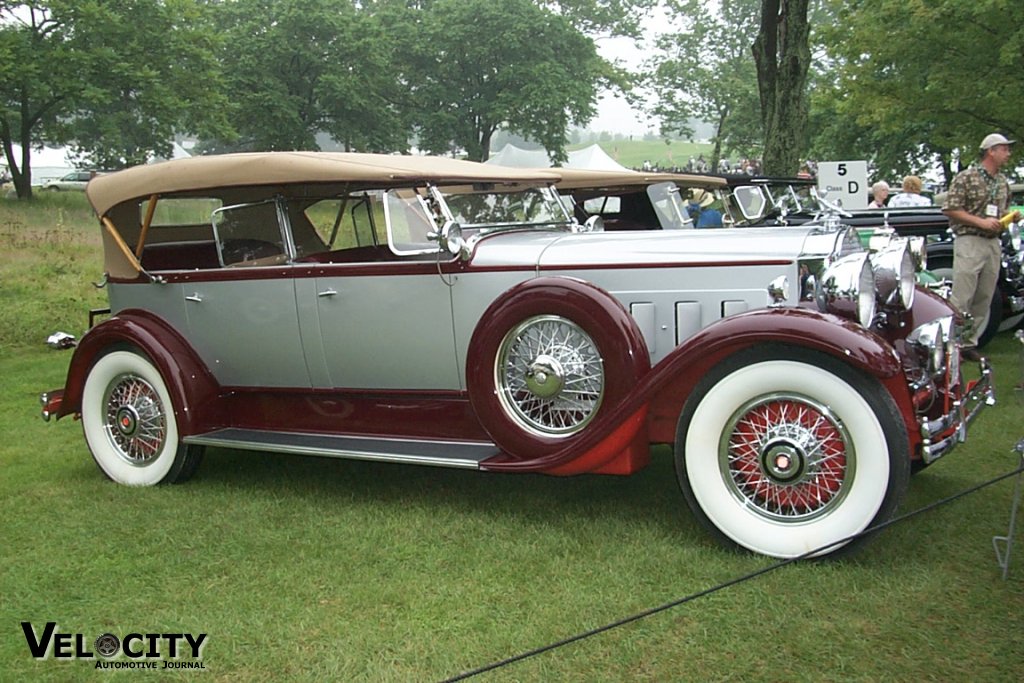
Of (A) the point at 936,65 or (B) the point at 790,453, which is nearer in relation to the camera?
(B) the point at 790,453

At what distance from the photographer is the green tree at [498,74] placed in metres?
38.8

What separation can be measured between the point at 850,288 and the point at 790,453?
76 centimetres

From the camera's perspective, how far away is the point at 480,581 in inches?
140

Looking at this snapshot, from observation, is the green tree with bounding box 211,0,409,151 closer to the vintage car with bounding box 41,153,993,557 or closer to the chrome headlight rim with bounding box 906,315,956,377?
the vintage car with bounding box 41,153,993,557

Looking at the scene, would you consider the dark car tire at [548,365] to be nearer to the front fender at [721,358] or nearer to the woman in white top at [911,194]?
the front fender at [721,358]

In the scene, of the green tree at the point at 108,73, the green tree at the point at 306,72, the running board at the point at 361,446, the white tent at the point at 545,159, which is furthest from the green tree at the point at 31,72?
the running board at the point at 361,446

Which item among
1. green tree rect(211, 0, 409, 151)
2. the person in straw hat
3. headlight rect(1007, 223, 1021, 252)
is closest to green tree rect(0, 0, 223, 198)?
green tree rect(211, 0, 409, 151)

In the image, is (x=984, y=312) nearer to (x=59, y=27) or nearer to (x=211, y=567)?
(x=211, y=567)

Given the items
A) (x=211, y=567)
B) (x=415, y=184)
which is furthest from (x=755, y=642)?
(x=415, y=184)

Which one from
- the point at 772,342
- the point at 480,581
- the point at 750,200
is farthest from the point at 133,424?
the point at 750,200

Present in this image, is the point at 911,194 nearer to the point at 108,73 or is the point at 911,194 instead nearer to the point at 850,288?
the point at 850,288

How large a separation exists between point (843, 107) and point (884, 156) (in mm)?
14501

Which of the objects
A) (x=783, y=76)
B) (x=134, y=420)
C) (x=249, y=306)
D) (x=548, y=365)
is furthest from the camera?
(x=783, y=76)

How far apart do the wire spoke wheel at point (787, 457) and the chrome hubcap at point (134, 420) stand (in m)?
3.20
